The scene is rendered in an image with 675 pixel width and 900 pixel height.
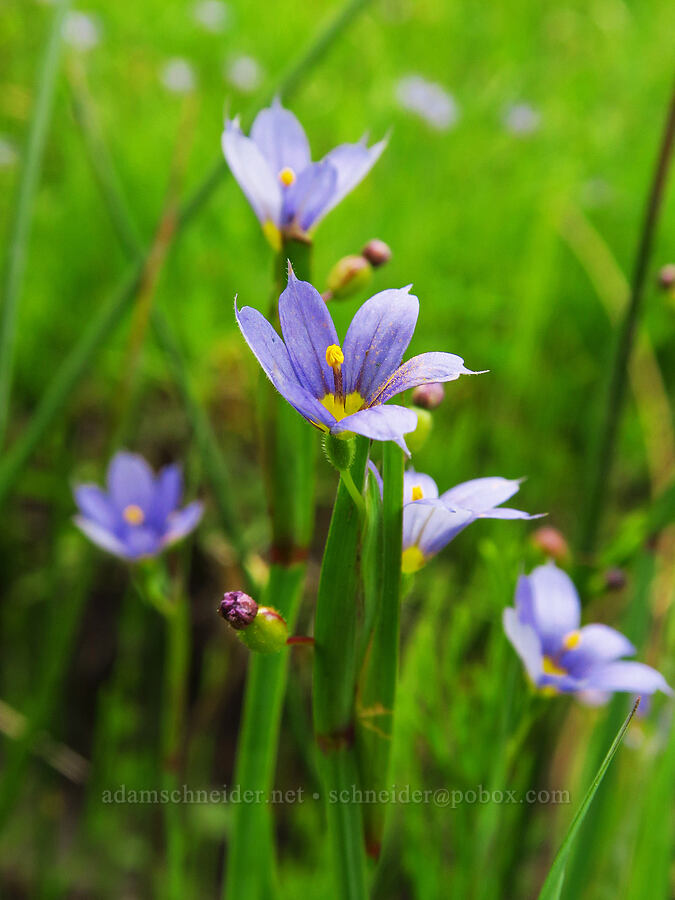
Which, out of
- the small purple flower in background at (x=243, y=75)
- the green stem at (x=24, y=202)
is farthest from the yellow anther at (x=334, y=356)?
the small purple flower in background at (x=243, y=75)

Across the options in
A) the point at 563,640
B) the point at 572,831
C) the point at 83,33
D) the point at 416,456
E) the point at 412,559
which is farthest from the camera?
the point at 83,33

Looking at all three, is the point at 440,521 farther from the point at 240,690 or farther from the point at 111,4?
the point at 111,4

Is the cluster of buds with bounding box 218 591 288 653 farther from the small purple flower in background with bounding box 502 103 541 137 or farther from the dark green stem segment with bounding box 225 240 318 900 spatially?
the small purple flower in background with bounding box 502 103 541 137

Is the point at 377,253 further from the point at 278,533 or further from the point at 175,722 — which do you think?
the point at 175,722

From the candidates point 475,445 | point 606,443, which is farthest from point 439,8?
point 606,443

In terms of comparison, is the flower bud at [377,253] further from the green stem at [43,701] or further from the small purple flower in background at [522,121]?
the small purple flower in background at [522,121]

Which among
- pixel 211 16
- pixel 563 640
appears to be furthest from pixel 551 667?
pixel 211 16
